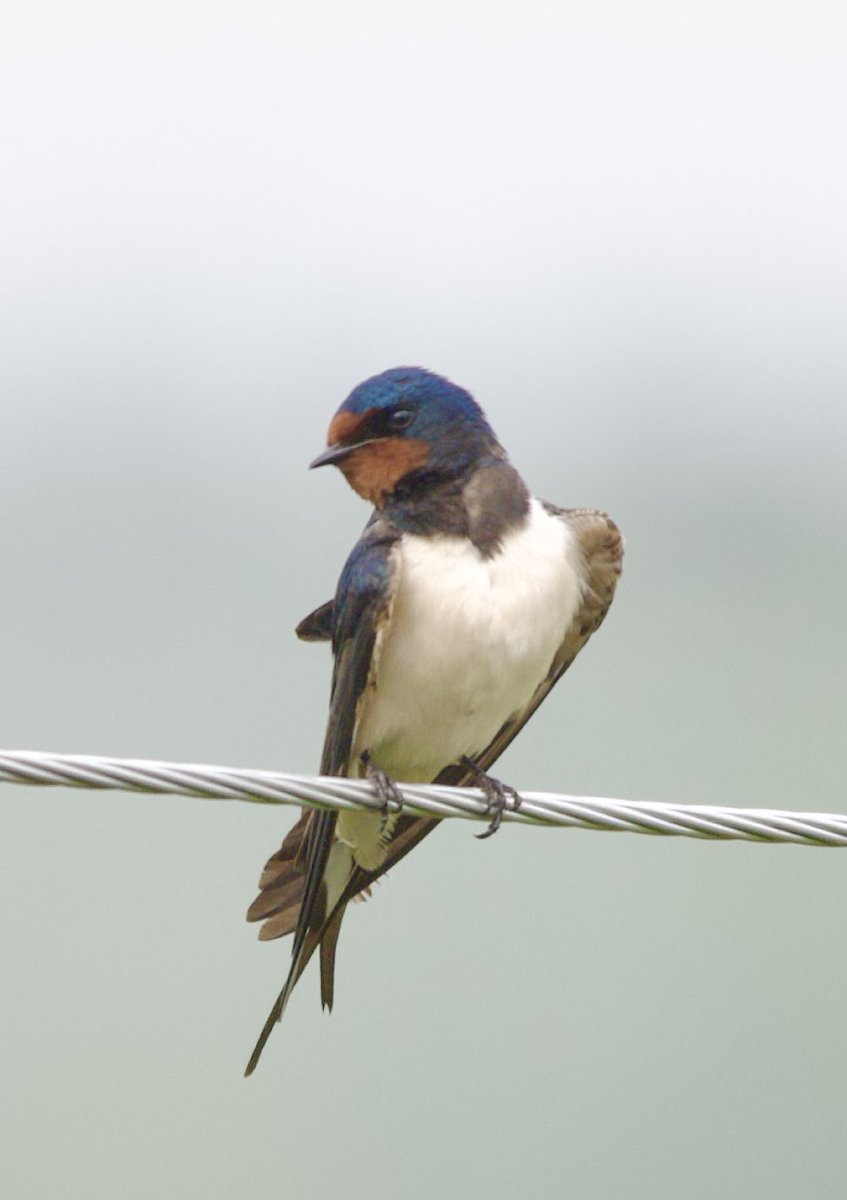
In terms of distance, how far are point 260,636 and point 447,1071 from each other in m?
14.0

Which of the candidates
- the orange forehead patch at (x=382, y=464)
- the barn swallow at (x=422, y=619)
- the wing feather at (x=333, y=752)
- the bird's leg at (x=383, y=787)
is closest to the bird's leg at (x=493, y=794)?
the barn swallow at (x=422, y=619)

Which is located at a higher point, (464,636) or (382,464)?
(382,464)

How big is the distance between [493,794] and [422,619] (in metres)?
0.34

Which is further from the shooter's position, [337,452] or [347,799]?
[337,452]

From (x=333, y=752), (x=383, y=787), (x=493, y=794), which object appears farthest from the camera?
(x=333, y=752)

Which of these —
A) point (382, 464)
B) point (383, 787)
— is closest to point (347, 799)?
point (383, 787)

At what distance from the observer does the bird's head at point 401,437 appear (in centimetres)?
407

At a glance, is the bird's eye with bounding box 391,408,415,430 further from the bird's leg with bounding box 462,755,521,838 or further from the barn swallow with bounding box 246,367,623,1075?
the bird's leg with bounding box 462,755,521,838

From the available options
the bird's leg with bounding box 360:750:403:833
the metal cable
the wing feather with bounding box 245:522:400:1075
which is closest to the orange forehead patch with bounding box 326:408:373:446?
the wing feather with bounding box 245:522:400:1075

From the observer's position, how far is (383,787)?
369cm

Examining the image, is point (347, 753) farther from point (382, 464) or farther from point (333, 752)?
point (382, 464)

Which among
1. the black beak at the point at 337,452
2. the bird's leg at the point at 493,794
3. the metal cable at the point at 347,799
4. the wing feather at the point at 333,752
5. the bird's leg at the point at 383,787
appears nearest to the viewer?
the metal cable at the point at 347,799

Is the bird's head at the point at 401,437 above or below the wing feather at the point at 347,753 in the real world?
above

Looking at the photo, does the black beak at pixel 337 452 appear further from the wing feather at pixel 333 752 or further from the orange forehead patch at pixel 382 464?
the wing feather at pixel 333 752
